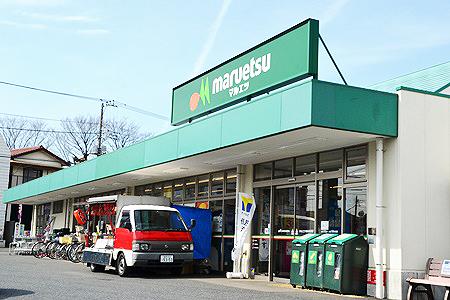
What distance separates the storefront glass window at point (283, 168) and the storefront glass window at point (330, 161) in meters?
1.23

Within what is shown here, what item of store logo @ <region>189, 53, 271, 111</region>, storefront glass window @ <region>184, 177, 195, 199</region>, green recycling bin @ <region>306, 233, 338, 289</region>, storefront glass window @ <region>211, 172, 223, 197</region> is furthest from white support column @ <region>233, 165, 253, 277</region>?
storefront glass window @ <region>184, 177, 195, 199</region>

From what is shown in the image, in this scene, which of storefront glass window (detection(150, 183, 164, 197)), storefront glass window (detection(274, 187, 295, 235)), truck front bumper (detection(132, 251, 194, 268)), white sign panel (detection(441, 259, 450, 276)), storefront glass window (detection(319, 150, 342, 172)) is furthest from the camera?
storefront glass window (detection(150, 183, 164, 197))

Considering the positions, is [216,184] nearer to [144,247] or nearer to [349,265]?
[144,247]

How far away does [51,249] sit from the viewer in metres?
26.7

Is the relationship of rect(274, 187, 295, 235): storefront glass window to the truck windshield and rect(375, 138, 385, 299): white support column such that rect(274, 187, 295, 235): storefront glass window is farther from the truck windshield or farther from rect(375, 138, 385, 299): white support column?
rect(375, 138, 385, 299): white support column

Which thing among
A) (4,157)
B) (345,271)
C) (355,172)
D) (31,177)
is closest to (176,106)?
(355,172)

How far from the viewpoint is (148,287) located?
1267cm

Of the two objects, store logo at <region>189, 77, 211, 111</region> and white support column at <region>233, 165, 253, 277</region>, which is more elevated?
store logo at <region>189, 77, 211, 111</region>

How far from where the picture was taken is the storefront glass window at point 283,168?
15445 millimetres

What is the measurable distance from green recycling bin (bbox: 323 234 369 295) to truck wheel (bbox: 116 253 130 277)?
5.81 meters

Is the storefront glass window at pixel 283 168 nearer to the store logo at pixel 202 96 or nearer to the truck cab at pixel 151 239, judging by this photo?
the store logo at pixel 202 96

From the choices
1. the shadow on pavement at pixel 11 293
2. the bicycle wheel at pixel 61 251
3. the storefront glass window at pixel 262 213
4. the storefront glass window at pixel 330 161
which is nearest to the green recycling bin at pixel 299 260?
the storefront glass window at pixel 330 161

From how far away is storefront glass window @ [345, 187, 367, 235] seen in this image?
12.8 m

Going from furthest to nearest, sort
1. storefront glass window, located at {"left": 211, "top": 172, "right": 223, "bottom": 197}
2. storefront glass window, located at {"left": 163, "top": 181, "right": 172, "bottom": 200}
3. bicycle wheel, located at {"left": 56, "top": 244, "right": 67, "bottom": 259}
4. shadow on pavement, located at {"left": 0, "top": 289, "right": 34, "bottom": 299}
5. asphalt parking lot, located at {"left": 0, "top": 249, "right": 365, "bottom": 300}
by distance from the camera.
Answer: bicycle wheel, located at {"left": 56, "top": 244, "right": 67, "bottom": 259}
storefront glass window, located at {"left": 163, "top": 181, "right": 172, "bottom": 200}
storefront glass window, located at {"left": 211, "top": 172, "right": 223, "bottom": 197}
asphalt parking lot, located at {"left": 0, "top": 249, "right": 365, "bottom": 300}
shadow on pavement, located at {"left": 0, "top": 289, "right": 34, "bottom": 299}
